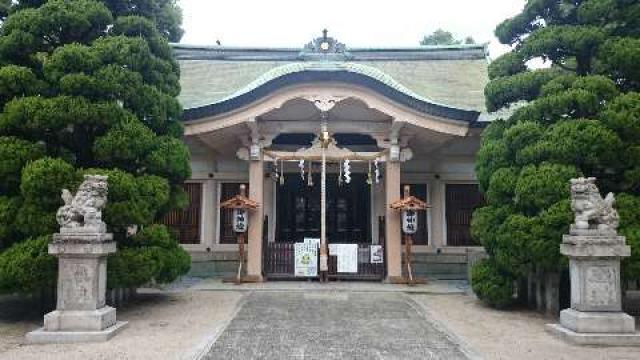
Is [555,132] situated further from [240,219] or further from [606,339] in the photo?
[240,219]

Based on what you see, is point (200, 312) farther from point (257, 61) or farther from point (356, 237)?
point (257, 61)

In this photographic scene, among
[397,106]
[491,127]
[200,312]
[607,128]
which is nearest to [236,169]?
[397,106]

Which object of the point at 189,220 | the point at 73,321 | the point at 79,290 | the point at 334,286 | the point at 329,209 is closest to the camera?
the point at 73,321

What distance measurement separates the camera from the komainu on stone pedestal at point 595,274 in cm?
702

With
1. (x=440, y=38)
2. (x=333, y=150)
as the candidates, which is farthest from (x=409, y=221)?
(x=440, y=38)

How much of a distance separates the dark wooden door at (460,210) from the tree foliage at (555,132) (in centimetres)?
481

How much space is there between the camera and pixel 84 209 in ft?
24.4

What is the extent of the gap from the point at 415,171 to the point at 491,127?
187 inches

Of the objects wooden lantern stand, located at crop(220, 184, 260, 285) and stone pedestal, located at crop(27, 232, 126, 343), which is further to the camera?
wooden lantern stand, located at crop(220, 184, 260, 285)

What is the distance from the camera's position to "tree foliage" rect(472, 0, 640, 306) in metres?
8.07

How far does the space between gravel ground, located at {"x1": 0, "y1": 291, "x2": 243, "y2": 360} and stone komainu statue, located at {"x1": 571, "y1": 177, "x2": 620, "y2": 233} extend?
18.8 feet

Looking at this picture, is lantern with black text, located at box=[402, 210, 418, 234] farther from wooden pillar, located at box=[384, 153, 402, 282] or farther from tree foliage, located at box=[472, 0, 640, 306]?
tree foliage, located at box=[472, 0, 640, 306]

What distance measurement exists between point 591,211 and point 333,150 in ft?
22.9

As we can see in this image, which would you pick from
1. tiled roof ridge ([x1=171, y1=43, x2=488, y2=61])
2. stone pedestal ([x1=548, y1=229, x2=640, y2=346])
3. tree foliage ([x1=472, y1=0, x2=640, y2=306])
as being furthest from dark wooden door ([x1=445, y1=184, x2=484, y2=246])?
stone pedestal ([x1=548, y1=229, x2=640, y2=346])
